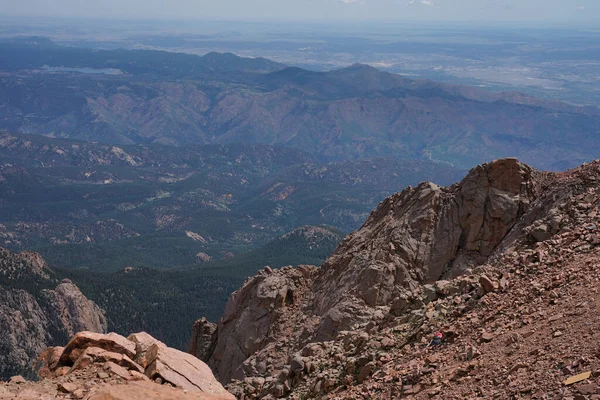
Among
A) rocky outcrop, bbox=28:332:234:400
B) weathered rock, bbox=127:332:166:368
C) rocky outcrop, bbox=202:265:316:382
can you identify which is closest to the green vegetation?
rocky outcrop, bbox=202:265:316:382

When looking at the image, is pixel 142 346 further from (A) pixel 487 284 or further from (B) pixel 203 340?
(B) pixel 203 340

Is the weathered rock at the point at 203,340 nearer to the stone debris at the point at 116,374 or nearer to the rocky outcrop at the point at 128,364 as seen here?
the stone debris at the point at 116,374

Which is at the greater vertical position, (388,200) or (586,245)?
(586,245)

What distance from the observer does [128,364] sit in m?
21.5

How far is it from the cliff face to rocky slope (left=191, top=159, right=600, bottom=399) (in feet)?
232

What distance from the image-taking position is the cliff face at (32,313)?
99.4 metres

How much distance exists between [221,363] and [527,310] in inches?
853

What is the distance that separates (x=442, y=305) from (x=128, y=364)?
11.5 meters

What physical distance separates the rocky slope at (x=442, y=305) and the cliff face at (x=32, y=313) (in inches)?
2783

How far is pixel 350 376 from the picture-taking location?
22.5 metres

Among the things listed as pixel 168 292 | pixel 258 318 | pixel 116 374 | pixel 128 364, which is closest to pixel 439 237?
pixel 258 318

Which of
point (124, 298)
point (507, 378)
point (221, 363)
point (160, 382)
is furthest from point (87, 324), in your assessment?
point (507, 378)

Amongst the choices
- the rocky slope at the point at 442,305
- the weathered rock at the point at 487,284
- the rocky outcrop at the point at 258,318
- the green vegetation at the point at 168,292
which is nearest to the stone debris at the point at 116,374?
the rocky slope at the point at 442,305

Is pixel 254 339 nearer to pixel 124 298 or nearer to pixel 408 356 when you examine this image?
pixel 408 356
